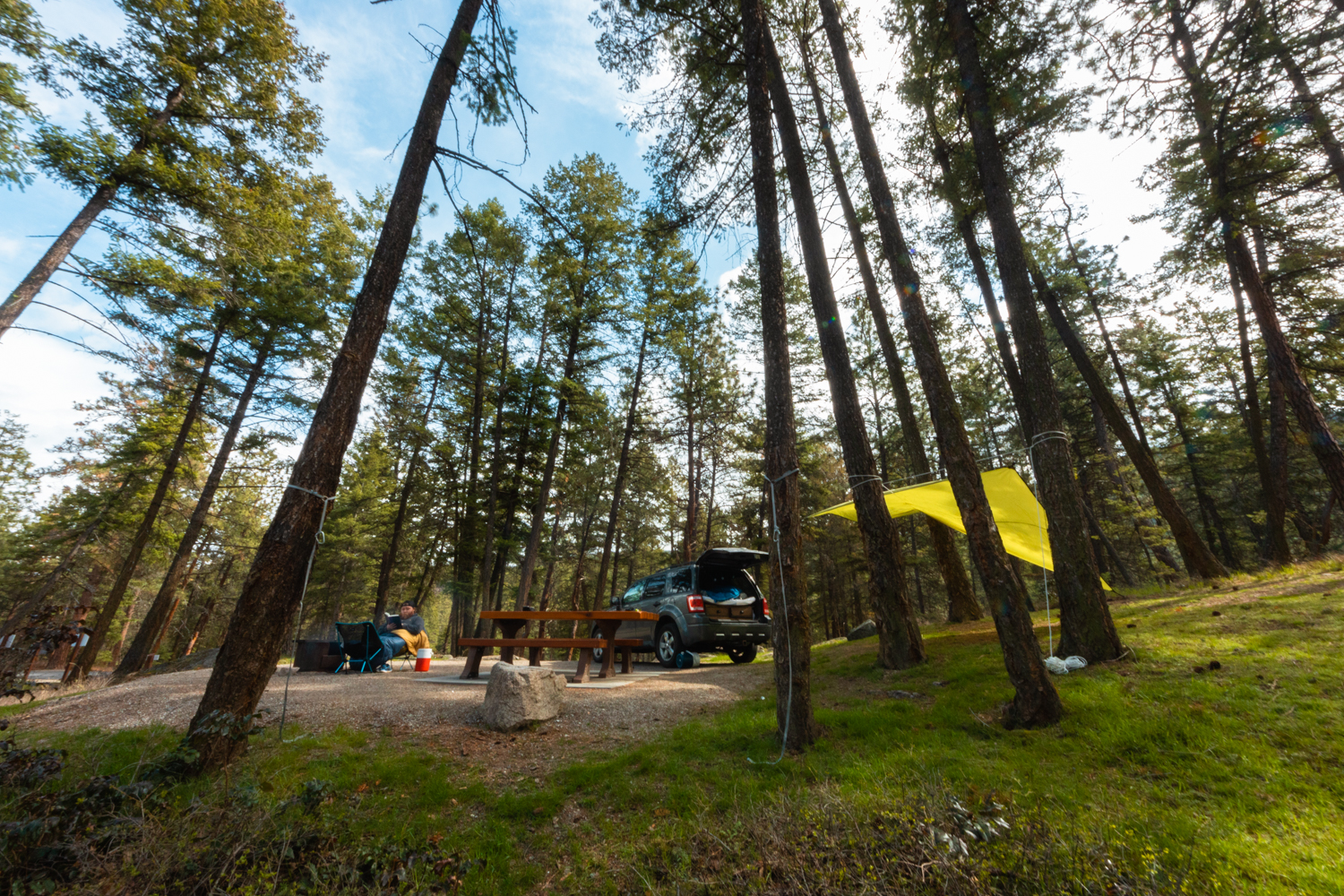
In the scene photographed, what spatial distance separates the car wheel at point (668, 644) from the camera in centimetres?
875

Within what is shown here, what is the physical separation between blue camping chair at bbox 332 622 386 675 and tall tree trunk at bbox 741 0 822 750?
7862mm

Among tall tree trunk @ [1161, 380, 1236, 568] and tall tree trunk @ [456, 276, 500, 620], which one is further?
tall tree trunk @ [1161, 380, 1236, 568]

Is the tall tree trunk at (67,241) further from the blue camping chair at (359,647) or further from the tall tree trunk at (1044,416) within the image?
the tall tree trunk at (1044,416)

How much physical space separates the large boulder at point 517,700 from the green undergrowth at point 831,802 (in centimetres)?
41

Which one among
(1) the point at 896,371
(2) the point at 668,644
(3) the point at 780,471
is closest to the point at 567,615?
(2) the point at 668,644

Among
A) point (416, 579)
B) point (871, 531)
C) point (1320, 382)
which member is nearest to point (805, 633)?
point (871, 531)

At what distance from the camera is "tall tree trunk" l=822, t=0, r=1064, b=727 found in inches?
149

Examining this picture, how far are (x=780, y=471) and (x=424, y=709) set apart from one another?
441cm

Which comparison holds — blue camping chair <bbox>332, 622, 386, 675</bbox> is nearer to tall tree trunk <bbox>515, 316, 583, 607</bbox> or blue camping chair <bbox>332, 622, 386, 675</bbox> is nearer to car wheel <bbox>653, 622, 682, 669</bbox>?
tall tree trunk <bbox>515, 316, 583, 607</bbox>

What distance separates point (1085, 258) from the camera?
16406 millimetres

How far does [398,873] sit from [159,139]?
12745mm

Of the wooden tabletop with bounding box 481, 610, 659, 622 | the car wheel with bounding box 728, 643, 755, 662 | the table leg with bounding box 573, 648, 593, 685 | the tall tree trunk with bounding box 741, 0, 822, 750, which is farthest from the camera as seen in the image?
the car wheel with bounding box 728, 643, 755, 662

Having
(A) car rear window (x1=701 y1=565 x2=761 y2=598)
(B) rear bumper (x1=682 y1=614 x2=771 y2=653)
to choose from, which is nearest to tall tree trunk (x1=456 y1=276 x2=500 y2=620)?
(A) car rear window (x1=701 y1=565 x2=761 y2=598)

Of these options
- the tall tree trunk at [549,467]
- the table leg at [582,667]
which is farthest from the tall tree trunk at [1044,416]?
the tall tree trunk at [549,467]
